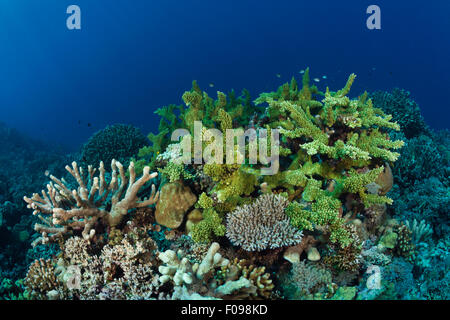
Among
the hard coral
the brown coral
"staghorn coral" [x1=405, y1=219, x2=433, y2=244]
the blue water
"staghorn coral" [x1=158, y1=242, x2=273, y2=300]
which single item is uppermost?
the blue water

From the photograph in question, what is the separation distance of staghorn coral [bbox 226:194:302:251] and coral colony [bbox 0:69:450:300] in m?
0.02

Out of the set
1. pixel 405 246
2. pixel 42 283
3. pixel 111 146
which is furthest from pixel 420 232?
pixel 111 146

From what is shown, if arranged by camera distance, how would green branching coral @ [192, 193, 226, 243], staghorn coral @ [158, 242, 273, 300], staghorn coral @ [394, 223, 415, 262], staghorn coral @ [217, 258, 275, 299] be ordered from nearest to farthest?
staghorn coral @ [158, 242, 273, 300], staghorn coral @ [217, 258, 275, 299], green branching coral @ [192, 193, 226, 243], staghorn coral @ [394, 223, 415, 262]

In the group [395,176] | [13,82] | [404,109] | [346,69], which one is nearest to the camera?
[395,176]

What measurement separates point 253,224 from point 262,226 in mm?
134

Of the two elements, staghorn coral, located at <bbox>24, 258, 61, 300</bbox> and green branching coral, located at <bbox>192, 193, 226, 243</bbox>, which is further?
green branching coral, located at <bbox>192, 193, 226, 243</bbox>

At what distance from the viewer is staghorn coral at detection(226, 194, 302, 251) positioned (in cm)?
358

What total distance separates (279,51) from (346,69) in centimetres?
2481

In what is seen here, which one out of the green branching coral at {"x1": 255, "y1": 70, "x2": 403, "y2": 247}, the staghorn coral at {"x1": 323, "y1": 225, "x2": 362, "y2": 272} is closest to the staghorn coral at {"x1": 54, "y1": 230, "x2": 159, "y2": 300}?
the green branching coral at {"x1": 255, "y1": 70, "x2": 403, "y2": 247}

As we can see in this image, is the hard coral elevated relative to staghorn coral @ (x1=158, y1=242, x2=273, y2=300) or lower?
elevated

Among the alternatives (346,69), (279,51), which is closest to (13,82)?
(279,51)

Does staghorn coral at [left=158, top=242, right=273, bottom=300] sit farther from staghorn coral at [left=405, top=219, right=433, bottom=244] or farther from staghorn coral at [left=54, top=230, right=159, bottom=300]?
staghorn coral at [left=405, top=219, right=433, bottom=244]
